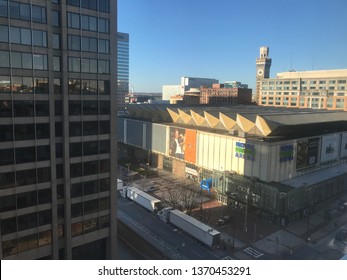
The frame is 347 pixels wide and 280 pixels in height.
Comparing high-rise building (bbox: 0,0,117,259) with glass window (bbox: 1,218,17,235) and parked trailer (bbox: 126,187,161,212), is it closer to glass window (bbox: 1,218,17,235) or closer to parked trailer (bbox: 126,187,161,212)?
glass window (bbox: 1,218,17,235)

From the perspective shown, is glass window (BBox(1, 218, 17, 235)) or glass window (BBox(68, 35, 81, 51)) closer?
glass window (BBox(1, 218, 17, 235))

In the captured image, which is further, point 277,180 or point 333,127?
point 333,127

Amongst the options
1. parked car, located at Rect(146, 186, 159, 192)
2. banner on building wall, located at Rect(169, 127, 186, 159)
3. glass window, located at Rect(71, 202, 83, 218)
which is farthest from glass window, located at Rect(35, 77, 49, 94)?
banner on building wall, located at Rect(169, 127, 186, 159)

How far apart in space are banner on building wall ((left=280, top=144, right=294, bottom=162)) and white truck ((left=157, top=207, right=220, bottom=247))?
2014 cm

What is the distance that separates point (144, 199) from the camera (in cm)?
5125

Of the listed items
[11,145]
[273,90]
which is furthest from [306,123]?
[273,90]

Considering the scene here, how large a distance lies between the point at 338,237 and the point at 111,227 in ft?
99.8

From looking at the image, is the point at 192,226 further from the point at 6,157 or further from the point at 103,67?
the point at 6,157

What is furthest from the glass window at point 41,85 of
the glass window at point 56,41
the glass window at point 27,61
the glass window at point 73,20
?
the glass window at point 73,20

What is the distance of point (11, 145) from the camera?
24766 millimetres

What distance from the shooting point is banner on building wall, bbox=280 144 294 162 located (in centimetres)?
5178

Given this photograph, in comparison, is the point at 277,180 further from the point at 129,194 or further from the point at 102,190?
the point at 102,190

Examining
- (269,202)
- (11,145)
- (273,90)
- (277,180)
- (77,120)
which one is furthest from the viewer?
(273,90)

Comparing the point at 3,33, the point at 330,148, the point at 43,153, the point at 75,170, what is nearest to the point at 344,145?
the point at 330,148
